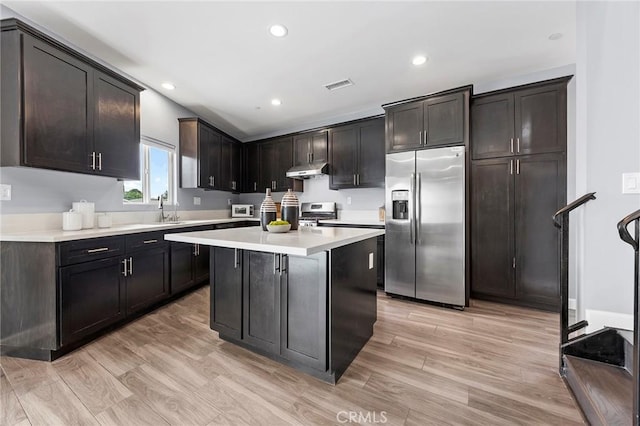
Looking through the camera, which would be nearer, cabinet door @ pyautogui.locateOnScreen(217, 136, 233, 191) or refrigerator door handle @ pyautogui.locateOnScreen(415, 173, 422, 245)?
refrigerator door handle @ pyautogui.locateOnScreen(415, 173, 422, 245)

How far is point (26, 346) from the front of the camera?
1897mm

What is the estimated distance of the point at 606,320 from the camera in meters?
1.64

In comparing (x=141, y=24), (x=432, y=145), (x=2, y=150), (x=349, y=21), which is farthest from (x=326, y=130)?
(x=2, y=150)

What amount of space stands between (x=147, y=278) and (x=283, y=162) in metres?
2.93

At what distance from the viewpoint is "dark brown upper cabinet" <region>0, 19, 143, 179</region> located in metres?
1.88

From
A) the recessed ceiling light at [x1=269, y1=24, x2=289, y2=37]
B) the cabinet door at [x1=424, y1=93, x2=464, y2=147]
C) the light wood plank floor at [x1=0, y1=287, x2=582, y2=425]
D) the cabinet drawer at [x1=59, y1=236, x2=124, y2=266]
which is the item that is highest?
the recessed ceiling light at [x1=269, y1=24, x2=289, y2=37]

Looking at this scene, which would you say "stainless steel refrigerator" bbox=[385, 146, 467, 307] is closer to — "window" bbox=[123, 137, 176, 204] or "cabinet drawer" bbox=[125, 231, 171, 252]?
"cabinet drawer" bbox=[125, 231, 171, 252]

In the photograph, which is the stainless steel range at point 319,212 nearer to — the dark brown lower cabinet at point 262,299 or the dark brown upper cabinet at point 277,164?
the dark brown upper cabinet at point 277,164

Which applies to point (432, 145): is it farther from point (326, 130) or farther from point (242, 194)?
point (242, 194)

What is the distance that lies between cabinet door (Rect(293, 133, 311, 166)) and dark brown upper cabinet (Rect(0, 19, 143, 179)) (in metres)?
2.47

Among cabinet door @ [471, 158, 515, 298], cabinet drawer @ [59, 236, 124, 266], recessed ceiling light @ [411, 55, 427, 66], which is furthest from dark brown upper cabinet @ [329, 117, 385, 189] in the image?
cabinet drawer @ [59, 236, 124, 266]

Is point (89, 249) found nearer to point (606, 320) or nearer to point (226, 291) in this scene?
point (226, 291)

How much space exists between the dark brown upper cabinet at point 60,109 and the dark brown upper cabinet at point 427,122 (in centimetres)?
315

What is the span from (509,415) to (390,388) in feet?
2.07
